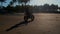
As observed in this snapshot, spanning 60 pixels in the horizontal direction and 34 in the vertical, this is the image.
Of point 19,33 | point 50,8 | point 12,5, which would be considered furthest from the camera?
point 12,5

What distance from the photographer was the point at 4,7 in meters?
36.2

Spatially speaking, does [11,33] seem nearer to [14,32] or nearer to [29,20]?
[14,32]

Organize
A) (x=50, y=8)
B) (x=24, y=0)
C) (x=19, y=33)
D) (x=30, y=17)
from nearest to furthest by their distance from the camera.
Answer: (x=19, y=33) → (x=30, y=17) → (x=50, y=8) → (x=24, y=0)

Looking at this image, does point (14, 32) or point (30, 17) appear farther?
point (30, 17)

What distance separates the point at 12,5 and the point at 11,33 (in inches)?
1159

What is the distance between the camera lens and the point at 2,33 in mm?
9578

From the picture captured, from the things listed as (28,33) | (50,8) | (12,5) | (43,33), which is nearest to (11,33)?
(28,33)

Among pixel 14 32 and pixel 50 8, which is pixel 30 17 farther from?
pixel 50 8

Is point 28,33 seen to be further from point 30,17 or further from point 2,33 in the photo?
point 30,17

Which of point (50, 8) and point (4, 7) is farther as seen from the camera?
point (4, 7)

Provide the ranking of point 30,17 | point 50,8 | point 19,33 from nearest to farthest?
point 19,33 < point 30,17 < point 50,8

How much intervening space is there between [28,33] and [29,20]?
15.6ft

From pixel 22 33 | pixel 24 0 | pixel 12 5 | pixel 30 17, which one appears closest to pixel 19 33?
pixel 22 33

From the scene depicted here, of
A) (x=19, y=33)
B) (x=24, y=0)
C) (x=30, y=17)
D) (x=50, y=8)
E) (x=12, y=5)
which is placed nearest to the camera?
(x=19, y=33)
